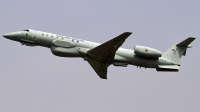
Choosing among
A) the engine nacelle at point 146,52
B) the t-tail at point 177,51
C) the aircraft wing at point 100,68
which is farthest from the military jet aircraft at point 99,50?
the aircraft wing at point 100,68

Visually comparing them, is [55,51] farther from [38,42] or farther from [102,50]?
[102,50]

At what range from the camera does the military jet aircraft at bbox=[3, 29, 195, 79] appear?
3953 cm

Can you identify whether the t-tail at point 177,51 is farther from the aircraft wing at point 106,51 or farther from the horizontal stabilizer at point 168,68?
the aircraft wing at point 106,51

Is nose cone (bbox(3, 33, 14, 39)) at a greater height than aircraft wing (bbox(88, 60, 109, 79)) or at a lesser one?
greater

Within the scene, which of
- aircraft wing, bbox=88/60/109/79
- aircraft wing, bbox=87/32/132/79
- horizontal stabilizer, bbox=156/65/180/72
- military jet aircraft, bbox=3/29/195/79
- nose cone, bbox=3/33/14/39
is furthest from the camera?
aircraft wing, bbox=88/60/109/79

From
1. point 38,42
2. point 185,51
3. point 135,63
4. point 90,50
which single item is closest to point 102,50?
point 90,50

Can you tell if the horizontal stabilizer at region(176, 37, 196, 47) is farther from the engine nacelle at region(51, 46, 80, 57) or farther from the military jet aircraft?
the engine nacelle at region(51, 46, 80, 57)

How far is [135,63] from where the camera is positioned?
136ft

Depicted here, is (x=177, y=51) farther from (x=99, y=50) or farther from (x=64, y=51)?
(x=64, y=51)

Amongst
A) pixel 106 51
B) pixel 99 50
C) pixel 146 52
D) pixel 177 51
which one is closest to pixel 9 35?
pixel 99 50

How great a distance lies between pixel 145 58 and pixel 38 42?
11638mm

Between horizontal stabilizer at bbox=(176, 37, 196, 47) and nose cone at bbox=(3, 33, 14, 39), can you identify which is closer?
nose cone at bbox=(3, 33, 14, 39)

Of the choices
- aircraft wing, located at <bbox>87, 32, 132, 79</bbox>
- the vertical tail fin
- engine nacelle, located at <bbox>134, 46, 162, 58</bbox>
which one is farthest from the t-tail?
aircraft wing, located at <bbox>87, 32, 132, 79</bbox>

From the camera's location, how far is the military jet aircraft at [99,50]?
3953cm
